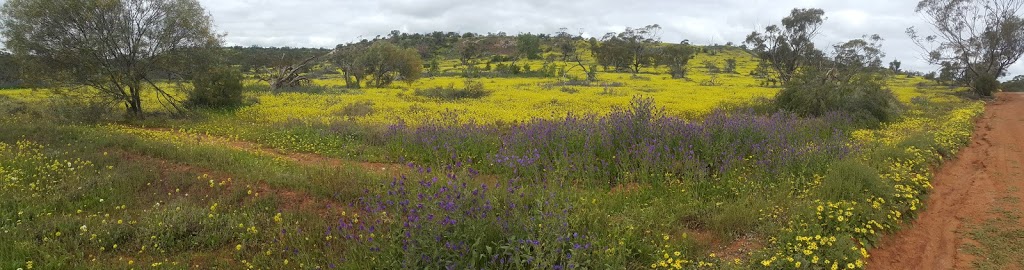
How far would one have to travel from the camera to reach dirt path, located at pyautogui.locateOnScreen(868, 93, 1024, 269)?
202 inches

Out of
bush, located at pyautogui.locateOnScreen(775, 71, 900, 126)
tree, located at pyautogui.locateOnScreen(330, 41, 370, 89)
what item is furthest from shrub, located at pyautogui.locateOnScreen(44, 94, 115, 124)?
bush, located at pyautogui.locateOnScreen(775, 71, 900, 126)

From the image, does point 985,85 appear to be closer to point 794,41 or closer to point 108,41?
point 794,41

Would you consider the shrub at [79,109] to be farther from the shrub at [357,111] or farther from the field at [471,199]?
the shrub at [357,111]

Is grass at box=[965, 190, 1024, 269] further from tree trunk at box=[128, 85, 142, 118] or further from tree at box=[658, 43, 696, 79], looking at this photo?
tree at box=[658, 43, 696, 79]

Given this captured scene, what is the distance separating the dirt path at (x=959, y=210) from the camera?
5.12 meters

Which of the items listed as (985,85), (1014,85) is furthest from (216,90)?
(1014,85)

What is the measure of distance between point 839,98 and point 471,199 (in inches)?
610

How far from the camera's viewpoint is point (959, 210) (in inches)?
260

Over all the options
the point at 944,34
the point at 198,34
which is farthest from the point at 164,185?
the point at 944,34

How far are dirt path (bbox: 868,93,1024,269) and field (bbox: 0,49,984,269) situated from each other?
19 cm

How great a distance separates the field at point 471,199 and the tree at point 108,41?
448 centimetres

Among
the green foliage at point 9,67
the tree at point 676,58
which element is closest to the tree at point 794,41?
the tree at point 676,58

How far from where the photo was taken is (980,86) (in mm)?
30656

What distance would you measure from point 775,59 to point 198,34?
42433 millimetres
